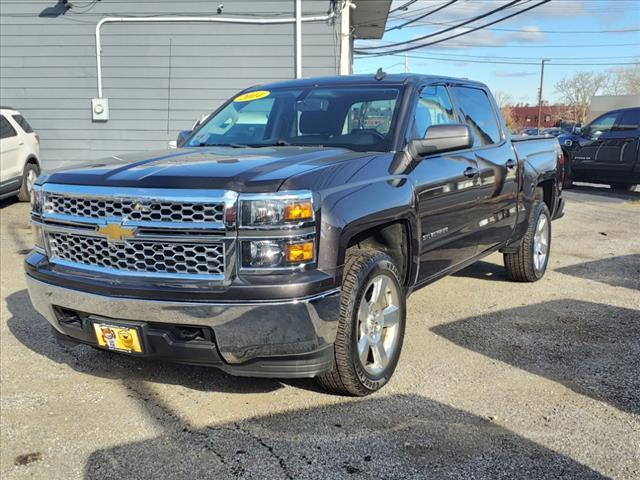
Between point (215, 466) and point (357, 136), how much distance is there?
7.33 feet

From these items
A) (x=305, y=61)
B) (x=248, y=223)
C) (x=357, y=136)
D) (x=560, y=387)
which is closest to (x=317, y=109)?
(x=357, y=136)

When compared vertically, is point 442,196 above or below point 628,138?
above

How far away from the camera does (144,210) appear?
3.02m

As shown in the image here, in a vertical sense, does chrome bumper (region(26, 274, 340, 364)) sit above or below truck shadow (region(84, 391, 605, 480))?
above

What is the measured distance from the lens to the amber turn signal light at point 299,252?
9.61 feet

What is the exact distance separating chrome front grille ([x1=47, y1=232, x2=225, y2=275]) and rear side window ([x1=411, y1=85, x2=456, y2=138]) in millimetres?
1779

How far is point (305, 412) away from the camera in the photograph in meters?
3.39

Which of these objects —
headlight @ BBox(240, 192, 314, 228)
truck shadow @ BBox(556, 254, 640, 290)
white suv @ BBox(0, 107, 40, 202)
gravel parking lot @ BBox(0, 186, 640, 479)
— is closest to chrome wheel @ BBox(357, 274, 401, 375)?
gravel parking lot @ BBox(0, 186, 640, 479)

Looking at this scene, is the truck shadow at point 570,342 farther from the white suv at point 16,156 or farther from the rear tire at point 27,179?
the rear tire at point 27,179

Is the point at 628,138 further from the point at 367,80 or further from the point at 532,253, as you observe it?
the point at 367,80

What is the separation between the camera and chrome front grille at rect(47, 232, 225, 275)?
9.68 ft

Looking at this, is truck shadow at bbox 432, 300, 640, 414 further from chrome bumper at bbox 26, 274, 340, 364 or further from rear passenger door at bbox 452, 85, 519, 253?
chrome bumper at bbox 26, 274, 340, 364

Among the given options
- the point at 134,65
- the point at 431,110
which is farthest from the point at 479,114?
the point at 134,65

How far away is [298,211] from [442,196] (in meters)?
1.53
